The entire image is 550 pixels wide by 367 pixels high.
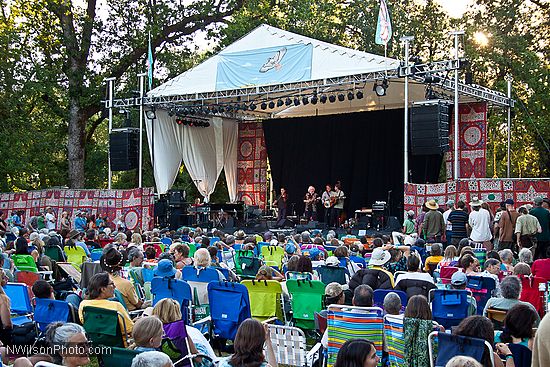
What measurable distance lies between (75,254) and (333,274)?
12.6ft

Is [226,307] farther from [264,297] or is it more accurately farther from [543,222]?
[543,222]

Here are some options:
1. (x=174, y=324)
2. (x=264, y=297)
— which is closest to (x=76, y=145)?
(x=264, y=297)

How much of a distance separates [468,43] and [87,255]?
18.1m

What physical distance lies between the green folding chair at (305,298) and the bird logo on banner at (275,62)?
10612mm

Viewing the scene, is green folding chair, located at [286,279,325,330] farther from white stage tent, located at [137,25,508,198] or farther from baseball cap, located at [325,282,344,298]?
white stage tent, located at [137,25,508,198]

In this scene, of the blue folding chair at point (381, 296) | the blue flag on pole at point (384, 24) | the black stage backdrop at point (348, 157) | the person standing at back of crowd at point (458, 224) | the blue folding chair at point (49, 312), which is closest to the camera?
the blue folding chair at point (49, 312)

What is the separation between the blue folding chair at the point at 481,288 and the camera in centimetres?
642

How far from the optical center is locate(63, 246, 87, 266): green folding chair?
30.8ft

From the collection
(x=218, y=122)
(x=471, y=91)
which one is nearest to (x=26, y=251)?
(x=471, y=91)

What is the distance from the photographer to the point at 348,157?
21094 millimetres

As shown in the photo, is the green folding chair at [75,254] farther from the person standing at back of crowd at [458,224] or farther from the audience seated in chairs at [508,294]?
the person standing at back of crowd at [458,224]

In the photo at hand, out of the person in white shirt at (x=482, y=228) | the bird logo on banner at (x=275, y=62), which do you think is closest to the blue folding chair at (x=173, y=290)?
the person in white shirt at (x=482, y=228)

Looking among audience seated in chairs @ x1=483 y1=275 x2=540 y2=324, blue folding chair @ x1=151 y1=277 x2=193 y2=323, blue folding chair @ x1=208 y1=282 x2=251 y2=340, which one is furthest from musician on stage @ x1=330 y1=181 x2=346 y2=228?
audience seated in chairs @ x1=483 y1=275 x2=540 y2=324

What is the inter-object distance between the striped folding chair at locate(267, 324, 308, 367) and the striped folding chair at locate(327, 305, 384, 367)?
19cm
